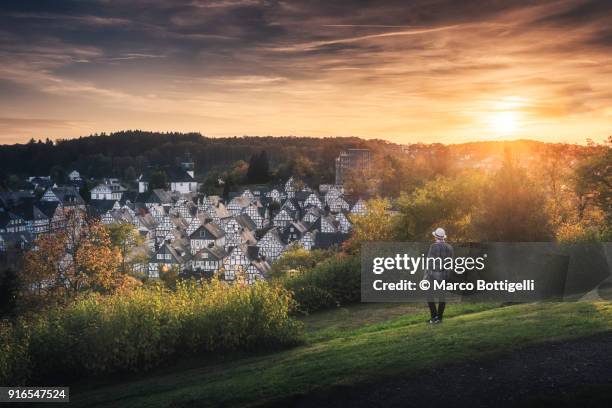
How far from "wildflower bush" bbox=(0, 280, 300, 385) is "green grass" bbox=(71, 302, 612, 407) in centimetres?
75

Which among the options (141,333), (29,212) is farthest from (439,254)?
(29,212)

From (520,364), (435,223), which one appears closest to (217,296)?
(520,364)

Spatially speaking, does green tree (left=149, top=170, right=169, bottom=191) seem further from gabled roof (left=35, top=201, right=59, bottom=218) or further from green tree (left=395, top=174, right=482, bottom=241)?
green tree (left=395, top=174, right=482, bottom=241)

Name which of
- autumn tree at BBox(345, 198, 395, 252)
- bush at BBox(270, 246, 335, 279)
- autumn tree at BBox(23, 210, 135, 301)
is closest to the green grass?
autumn tree at BBox(23, 210, 135, 301)

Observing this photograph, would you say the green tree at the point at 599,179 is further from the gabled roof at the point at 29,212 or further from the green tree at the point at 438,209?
the gabled roof at the point at 29,212

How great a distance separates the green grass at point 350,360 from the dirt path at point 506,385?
407mm

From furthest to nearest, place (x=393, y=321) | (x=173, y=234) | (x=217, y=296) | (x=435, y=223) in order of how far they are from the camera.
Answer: (x=173, y=234), (x=435, y=223), (x=393, y=321), (x=217, y=296)

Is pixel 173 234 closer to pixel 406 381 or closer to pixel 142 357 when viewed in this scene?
pixel 142 357

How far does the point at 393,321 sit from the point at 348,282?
706cm

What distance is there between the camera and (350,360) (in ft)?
40.5

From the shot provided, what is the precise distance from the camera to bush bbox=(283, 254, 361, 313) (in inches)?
979

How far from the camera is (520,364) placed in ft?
35.9

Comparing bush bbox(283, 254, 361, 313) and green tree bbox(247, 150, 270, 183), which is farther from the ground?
green tree bbox(247, 150, 270, 183)

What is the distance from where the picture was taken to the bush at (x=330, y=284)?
2486cm
